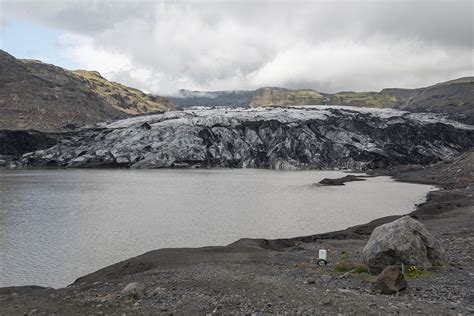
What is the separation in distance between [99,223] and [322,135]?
399ft

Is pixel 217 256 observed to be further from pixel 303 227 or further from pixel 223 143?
pixel 223 143

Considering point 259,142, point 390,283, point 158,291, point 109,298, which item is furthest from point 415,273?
point 259,142

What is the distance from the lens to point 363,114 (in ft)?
581

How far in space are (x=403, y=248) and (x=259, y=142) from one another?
131m

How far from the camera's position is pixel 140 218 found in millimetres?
41188

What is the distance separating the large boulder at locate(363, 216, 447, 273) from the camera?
17.1 metres

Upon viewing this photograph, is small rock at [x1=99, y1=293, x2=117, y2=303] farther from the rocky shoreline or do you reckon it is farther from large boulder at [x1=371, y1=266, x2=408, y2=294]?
large boulder at [x1=371, y1=266, x2=408, y2=294]

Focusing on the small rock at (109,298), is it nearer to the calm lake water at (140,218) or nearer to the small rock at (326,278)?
the calm lake water at (140,218)

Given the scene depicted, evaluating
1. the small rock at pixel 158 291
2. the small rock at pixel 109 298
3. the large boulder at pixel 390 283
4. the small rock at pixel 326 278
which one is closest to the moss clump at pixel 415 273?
the large boulder at pixel 390 283

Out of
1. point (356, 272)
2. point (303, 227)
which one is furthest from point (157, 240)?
point (356, 272)

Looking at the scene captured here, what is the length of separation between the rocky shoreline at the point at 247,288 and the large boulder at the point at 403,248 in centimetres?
59

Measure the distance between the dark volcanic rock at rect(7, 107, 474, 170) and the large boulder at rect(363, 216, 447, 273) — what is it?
11475cm

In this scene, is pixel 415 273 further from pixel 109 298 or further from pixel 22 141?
pixel 22 141

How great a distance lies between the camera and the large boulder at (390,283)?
14508 millimetres
